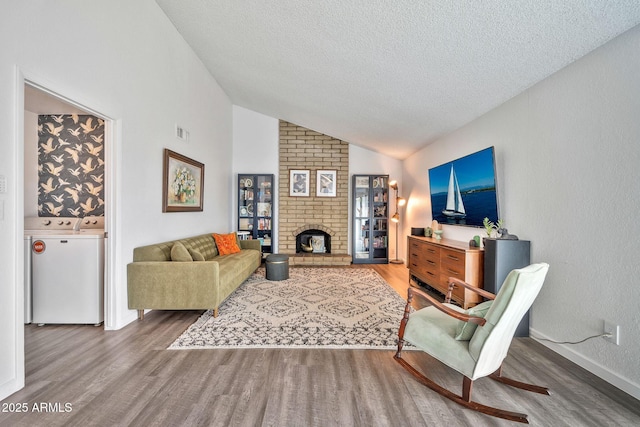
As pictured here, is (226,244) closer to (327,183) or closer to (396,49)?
(327,183)

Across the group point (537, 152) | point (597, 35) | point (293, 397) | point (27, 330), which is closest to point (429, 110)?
point (537, 152)

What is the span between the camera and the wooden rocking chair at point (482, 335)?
5.49ft

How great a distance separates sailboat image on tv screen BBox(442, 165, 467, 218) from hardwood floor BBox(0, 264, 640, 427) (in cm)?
179

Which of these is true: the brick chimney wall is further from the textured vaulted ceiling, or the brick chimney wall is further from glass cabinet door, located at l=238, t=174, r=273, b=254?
the textured vaulted ceiling

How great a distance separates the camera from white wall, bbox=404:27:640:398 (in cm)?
194

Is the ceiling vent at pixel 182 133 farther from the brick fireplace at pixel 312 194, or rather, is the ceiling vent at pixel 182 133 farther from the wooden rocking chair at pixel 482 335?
the wooden rocking chair at pixel 482 335

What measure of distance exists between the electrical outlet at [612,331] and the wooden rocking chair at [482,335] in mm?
629

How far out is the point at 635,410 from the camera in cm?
176

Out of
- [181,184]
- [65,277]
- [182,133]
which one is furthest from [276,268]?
[65,277]

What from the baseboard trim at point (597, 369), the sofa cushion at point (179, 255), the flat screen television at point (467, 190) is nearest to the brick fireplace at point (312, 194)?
the flat screen television at point (467, 190)

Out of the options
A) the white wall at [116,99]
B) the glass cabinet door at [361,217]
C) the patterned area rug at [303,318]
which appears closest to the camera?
the white wall at [116,99]

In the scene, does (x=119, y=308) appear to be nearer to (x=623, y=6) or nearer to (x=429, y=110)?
(x=429, y=110)

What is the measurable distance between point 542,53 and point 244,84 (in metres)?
4.45

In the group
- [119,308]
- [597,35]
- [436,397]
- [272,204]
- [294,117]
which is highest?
[294,117]
